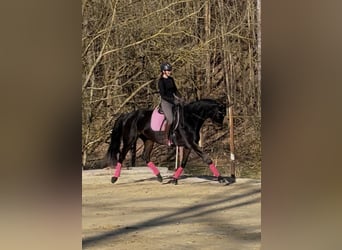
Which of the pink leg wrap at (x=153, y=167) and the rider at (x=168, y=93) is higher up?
the rider at (x=168, y=93)

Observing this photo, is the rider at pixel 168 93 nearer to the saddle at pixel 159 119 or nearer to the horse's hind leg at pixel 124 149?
the saddle at pixel 159 119

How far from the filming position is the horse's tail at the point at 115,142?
21.4 feet

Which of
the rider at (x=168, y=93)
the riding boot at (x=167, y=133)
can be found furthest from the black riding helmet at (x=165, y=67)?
the riding boot at (x=167, y=133)

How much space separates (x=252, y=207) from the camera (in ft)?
21.1

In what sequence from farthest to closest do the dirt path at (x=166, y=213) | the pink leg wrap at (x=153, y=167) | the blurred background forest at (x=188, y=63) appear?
the pink leg wrap at (x=153, y=167) < the blurred background forest at (x=188, y=63) < the dirt path at (x=166, y=213)

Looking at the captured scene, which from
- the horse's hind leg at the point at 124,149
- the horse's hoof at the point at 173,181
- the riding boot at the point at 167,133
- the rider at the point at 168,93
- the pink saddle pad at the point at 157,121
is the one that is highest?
the rider at the point at 168,93

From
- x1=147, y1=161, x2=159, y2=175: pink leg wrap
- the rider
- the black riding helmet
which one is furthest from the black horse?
the black riding helmet

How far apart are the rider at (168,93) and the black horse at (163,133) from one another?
11 cm

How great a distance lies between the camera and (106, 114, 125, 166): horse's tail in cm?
654

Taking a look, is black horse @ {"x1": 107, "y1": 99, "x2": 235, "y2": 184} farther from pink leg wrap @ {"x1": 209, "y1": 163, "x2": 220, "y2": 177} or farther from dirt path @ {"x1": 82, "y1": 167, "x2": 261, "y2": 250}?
dirt path @ {"x1": 82, "y1": 167, "x2": 261, "y2": 250}

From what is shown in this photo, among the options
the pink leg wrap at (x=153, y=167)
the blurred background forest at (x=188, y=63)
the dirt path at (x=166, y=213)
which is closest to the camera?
the dirt path at (x=166, y=213)

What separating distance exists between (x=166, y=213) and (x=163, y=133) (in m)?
0.90

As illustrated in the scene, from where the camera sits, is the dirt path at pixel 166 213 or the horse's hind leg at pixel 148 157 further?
the horse's hind leg at pixel 148 157
